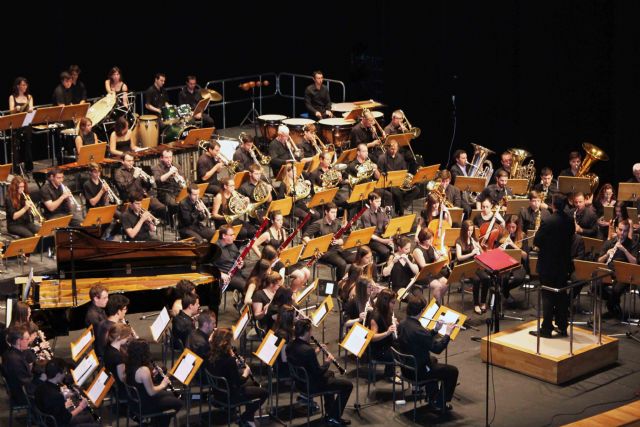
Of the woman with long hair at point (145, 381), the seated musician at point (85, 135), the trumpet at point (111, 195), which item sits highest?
the seated musician at point (85, 135)

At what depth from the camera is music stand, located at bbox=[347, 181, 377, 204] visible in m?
16.1

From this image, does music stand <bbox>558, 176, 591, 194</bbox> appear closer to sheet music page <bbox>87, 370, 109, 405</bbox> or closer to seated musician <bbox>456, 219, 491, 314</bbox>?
seated musician <bbox>456, 219, 491, 314</bbox>

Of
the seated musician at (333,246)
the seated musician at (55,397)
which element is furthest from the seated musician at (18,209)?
the seated musician at (55,397)

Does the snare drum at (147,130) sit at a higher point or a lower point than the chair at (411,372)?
higher

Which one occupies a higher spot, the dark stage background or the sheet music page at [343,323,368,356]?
the dark stage background

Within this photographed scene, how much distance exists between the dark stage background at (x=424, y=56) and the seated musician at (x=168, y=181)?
297 cm

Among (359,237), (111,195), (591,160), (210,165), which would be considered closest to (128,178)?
(111,195)

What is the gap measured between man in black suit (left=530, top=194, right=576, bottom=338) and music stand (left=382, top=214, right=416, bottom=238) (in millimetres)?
2770

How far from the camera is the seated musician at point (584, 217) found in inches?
615

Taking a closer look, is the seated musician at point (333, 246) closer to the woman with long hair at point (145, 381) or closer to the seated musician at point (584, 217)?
the seated musician at point (584, 217)

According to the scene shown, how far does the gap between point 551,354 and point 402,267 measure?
225 centimetres

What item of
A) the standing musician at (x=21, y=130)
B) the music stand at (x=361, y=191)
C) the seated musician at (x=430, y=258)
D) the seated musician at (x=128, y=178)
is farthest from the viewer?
the standing musician at (x=21, y=130)

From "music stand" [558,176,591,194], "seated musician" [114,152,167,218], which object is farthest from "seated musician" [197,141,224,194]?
"music stand" [558,176,591,194]

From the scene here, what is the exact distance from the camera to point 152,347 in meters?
13.4
